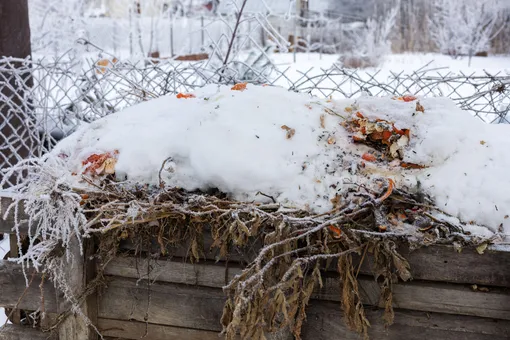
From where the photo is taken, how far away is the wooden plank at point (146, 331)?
73.3 inches

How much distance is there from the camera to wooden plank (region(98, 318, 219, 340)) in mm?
1861

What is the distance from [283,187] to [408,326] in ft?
2.17

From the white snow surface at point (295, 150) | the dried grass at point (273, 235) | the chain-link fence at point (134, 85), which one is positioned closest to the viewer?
the dried grass at point (273, 235)

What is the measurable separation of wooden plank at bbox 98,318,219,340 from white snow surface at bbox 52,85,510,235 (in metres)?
0.56

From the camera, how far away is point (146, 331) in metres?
1.89

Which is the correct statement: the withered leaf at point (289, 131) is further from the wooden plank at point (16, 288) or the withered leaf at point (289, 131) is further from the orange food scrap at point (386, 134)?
the wooden plank at point (16, 288)

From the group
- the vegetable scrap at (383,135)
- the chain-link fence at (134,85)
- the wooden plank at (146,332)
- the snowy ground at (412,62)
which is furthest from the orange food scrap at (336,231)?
the snowy ground at (412,62)

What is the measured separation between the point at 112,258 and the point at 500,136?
5.31 ft

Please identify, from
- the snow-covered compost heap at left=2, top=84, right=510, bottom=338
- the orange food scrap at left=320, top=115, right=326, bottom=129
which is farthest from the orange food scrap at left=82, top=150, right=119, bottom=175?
the orange food scrap at left=320, top=115, right=326, bottom=129

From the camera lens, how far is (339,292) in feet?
5.51

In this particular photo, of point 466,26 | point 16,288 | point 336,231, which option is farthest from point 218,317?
point 466,26

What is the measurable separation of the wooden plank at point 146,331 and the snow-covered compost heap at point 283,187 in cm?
19

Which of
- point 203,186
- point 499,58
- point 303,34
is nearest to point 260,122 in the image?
point 203,186

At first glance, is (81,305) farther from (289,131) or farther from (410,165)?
(410,165)
